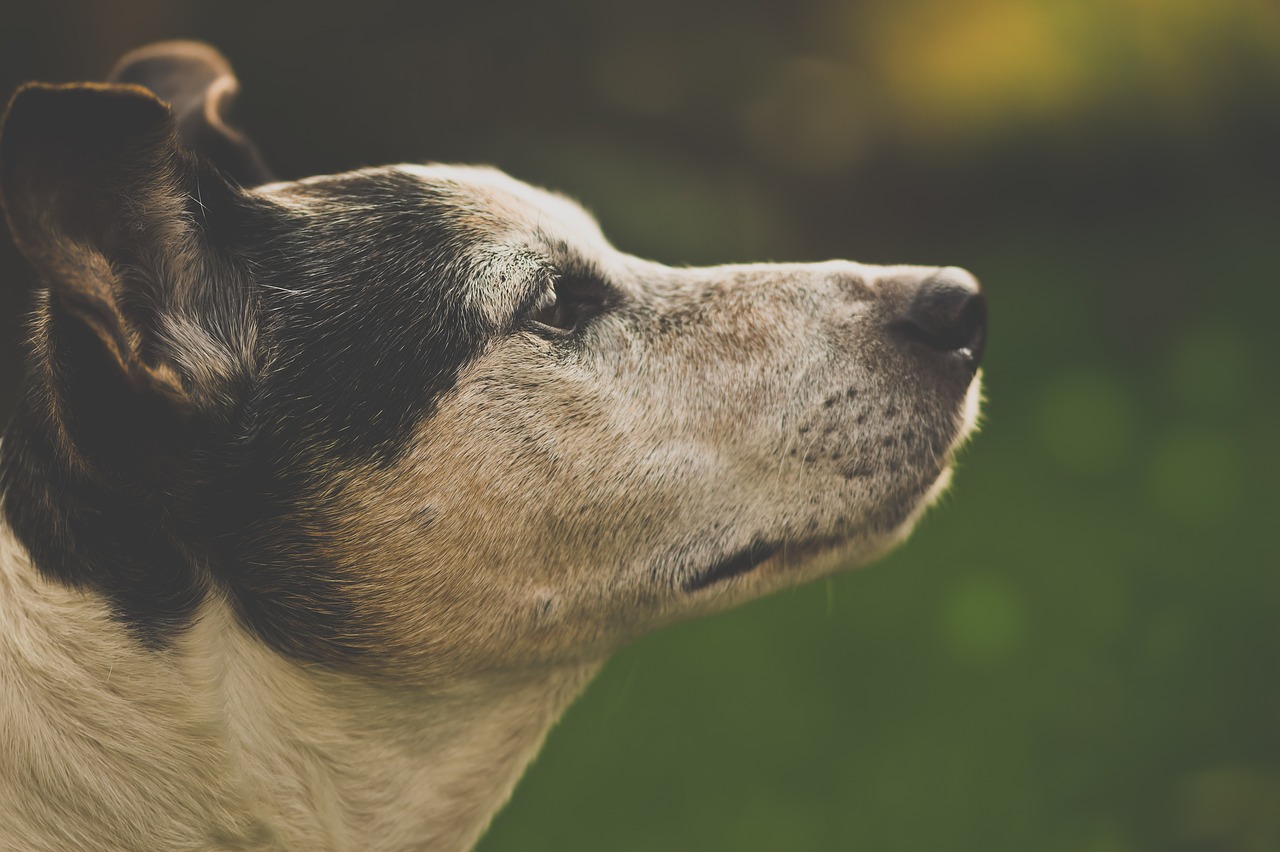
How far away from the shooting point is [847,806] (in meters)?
3.84

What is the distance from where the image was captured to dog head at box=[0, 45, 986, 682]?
209cm

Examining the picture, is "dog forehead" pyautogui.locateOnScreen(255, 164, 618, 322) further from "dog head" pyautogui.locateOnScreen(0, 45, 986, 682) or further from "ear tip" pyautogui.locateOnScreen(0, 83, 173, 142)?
"ear tip" pyautogui.locateOnScreen(0, 83, 173, 142)

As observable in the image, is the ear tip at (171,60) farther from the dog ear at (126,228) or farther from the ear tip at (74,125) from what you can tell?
the ear tip at (74,125)

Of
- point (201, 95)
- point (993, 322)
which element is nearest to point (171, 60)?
point (201, 95)

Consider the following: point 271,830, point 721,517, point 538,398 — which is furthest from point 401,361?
point 271,830

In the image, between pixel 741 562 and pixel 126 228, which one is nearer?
pixel 126 228

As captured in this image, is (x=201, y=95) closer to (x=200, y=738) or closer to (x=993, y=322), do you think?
(x=200, y=738)

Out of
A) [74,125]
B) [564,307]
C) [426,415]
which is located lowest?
[426,415]

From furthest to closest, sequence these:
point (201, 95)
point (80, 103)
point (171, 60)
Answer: point (171, 60) < point (201, 95) < point (80, 103)

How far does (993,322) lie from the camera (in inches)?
255

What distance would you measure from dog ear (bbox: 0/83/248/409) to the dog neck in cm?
46

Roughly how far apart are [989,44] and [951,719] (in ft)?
13.7

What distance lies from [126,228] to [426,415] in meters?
0.60

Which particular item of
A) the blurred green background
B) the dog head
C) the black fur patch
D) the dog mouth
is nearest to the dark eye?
the dog head
